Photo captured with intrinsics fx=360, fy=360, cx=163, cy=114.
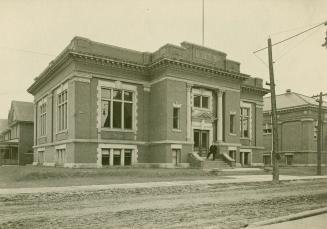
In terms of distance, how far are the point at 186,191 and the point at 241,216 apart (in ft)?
21.5

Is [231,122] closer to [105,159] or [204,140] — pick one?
[204,140]

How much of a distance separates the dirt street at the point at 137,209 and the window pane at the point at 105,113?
511 inches

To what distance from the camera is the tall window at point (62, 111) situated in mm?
28984

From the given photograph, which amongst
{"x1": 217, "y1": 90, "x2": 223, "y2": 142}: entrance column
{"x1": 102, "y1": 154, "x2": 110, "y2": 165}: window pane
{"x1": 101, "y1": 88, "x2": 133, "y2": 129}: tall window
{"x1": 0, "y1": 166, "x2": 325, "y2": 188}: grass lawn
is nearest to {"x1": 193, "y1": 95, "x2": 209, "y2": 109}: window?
{"x1": 217, "y1": 90, "x2": 223, "y2": 142}: entrance column

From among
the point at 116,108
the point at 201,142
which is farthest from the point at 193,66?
the point at 116,108

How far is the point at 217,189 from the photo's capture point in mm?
17234

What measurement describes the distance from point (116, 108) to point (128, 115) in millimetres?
1238

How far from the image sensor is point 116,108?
2858 cm

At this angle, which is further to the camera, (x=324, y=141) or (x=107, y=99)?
(x=324, y=141)

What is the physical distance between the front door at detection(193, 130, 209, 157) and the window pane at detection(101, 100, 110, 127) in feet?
24.3

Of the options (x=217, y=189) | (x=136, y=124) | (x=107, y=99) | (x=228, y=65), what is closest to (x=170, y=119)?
(x=136, y=124)

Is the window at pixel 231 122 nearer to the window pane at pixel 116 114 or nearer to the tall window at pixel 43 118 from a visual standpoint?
the window pane at pixel 116 114

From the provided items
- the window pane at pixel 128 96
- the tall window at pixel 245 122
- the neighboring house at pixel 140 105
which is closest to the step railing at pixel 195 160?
the neighboring house at pixel 140 105

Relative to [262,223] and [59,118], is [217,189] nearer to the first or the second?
[262,223]
